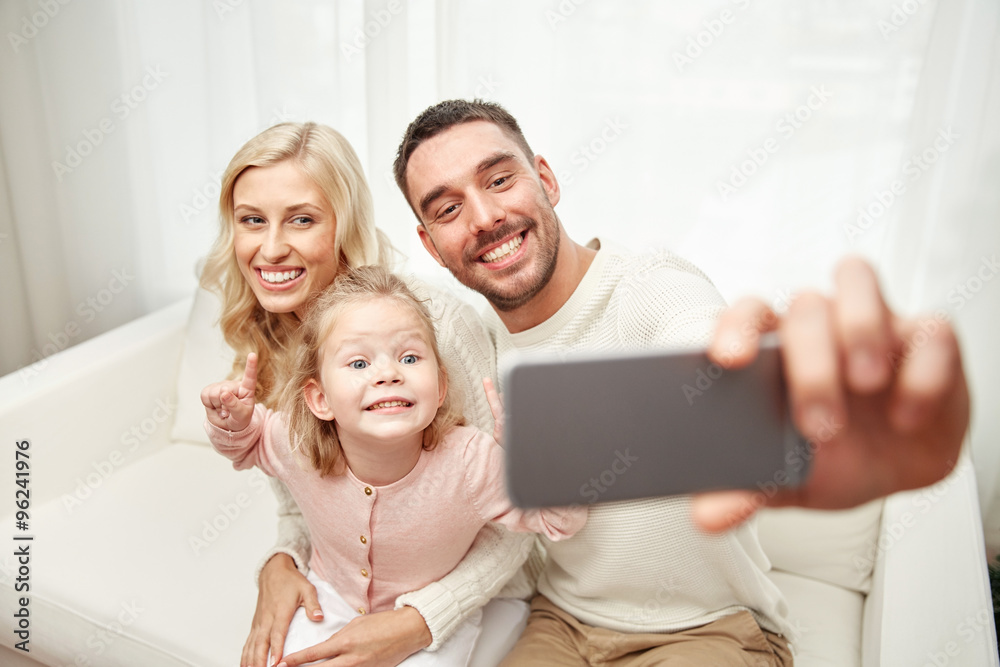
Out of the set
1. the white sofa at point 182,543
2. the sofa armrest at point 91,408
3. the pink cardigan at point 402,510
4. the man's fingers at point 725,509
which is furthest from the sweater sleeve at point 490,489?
the sofa armrest at point 91,408

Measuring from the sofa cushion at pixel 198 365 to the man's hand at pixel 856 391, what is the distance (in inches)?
62.8

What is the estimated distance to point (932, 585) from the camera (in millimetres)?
1163

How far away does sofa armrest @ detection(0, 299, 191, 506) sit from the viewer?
162 cm

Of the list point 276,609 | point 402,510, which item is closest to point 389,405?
point 402,510

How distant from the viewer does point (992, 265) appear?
161 cm

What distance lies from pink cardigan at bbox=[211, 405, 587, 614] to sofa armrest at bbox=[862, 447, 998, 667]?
0.51 metres

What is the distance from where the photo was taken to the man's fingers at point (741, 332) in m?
0.43

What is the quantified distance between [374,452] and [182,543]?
74 centimetres

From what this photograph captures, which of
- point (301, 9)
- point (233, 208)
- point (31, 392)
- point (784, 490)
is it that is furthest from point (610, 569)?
point (301, 9)

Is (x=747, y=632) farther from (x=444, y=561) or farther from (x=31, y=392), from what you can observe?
(x=31, y=392)

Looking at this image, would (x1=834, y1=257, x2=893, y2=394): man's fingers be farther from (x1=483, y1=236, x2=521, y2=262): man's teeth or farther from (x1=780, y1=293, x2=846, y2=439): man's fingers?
(x1=483, y1=236, x2=521, y2=262): man's teeth

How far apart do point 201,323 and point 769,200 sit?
1.44 m

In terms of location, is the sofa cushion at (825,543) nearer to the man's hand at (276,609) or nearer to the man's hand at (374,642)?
the man's hand at (374,642)

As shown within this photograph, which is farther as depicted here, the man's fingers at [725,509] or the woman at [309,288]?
the woman at [309,288]
